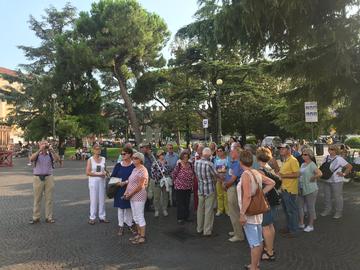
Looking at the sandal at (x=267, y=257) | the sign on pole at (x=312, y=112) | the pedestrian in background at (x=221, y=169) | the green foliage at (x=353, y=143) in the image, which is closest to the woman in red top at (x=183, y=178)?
the pedestrian in background at (x=221, y=169)

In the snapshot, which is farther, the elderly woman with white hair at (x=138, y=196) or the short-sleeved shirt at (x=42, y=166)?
the short-sleeved shirt at (x=42, y=166)

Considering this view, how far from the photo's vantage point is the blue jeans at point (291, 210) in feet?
28.5

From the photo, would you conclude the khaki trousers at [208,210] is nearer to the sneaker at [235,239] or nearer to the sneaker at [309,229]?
the sneaker at [235,239]

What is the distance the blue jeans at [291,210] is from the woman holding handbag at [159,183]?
3.27 metres

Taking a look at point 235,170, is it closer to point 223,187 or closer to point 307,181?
point 223,187

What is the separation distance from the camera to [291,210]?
8703 millimetres

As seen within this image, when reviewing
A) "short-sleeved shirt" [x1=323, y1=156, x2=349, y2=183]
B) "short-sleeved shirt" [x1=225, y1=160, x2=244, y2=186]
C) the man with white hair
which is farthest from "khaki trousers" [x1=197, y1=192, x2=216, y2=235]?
"short-sleeved shirt" [x1=323, y1=156, x2=349, y2=183]

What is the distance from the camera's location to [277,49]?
12570mm

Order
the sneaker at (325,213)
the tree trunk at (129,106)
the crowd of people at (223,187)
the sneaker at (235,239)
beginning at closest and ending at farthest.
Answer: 1. the crowd of people at (223,187)
2. the sneaker at (235,239)
3. the sneaker at (325,213)
4. the tree trunk at (129,106)

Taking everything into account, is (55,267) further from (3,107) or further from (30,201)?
(3,107)

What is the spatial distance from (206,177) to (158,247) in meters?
1.65

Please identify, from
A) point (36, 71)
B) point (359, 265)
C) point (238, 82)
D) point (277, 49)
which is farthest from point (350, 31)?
point (36, 71)

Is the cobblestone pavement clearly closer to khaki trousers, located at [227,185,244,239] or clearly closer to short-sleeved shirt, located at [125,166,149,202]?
khaki trousers, located at [227,185,244,239]

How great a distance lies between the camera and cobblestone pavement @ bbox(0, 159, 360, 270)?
268 inches
